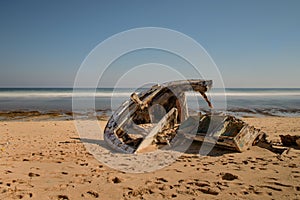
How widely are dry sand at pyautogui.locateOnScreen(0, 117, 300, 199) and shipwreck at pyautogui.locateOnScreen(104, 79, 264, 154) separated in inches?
19.1

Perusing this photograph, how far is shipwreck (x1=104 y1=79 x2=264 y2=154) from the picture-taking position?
6352 mm

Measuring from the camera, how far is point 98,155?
6.02 m

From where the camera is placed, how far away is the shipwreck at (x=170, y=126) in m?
6.35

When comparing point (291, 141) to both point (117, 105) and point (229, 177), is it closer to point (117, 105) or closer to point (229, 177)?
point (229, 177)

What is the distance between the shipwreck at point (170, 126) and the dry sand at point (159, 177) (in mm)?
485

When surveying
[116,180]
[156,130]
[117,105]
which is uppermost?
[156,130]

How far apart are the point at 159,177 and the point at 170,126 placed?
3.43m

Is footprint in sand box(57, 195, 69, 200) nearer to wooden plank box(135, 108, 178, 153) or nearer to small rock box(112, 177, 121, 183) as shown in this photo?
small rock box(112, 177, 121, 183)

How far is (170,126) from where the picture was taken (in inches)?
306

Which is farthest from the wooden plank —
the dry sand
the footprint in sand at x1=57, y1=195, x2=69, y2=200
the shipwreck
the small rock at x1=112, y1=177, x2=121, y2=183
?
the footprint in sand at x1=57, y1=195, x2=69, y2=200

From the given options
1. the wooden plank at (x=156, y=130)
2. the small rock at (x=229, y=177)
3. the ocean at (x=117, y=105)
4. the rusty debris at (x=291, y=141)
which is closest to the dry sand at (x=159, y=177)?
the small rock at (x=229, y=177)

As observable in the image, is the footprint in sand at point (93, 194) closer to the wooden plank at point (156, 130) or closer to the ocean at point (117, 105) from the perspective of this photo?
the wooden plank at point (156, 130)

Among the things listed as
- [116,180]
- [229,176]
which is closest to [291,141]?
[229,176]

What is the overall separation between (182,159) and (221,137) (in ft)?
4.51
